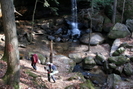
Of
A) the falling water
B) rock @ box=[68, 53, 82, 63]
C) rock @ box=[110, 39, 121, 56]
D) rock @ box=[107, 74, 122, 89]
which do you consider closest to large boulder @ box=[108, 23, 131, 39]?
rock @ box=[110, 39, 121, 56]

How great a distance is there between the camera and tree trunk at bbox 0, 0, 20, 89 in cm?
520

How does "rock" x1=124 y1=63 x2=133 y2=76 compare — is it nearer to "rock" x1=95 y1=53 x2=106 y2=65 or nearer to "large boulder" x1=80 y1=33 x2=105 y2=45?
"rock" x1=95 y1=53 x2=106 y2=65

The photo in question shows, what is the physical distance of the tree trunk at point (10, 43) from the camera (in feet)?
17.1

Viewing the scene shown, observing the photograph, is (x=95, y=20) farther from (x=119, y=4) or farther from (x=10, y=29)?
(x=10, y=29)

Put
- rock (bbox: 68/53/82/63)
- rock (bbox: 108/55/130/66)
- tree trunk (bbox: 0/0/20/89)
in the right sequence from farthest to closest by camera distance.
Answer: rock (bbox: 68/53/82/63) < rock (bbox: 108/55/130/66) < tree trunk (bbox: 0/0/20/89)

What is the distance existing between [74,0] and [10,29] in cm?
2253

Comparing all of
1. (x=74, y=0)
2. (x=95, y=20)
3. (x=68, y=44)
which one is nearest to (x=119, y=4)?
(x=95, y=20)

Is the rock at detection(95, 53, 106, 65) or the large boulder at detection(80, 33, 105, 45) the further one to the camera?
the large boulder at detection(80, 33, 105, 45)

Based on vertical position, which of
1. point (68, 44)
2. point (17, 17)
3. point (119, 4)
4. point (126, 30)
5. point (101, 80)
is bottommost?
point (101, 80)

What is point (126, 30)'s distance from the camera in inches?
762

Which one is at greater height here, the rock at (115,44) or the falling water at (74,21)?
the falling water at (74,21)

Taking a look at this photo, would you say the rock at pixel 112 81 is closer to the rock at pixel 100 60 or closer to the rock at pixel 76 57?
the rock at pixel 100 60

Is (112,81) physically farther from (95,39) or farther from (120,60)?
(95,39)

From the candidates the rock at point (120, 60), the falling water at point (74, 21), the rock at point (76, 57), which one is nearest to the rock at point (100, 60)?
the rock at point (120, 60)
